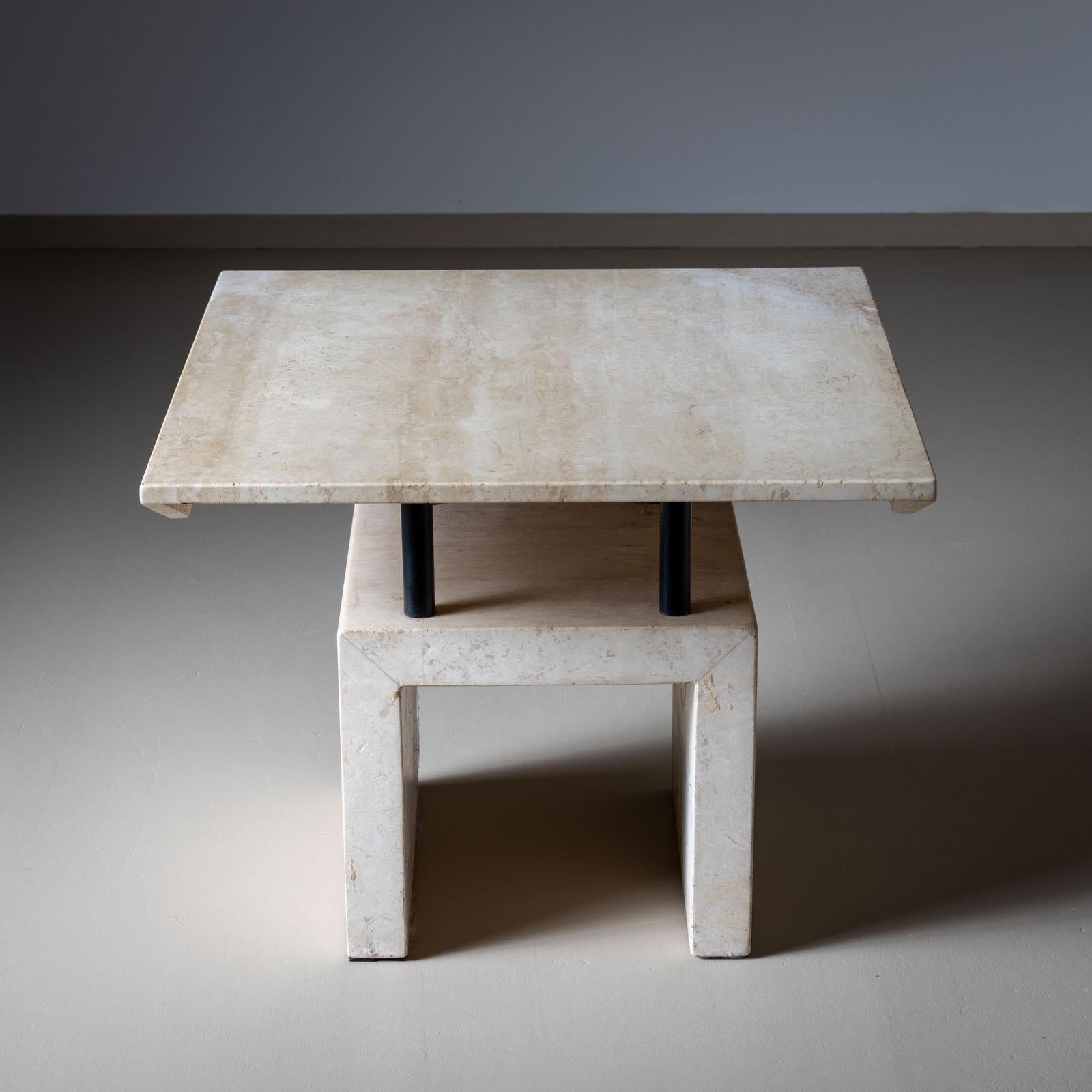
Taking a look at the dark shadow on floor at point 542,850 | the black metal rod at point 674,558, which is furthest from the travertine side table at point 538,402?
the dark shadow on floor at point 542,850

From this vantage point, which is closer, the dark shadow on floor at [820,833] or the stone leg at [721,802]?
the stone leg at [721,802]

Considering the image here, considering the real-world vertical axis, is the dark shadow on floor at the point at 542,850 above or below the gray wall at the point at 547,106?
below

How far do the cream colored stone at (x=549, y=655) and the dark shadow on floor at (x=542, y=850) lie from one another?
0.29 ft

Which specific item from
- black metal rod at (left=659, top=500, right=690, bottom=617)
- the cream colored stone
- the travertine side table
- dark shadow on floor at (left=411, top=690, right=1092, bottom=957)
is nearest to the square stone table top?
the travertine side table

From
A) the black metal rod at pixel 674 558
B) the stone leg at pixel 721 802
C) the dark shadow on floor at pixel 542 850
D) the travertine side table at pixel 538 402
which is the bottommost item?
the dark shadow on floor at pixel 542 850

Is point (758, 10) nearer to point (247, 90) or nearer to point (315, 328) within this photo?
point (247, 90)

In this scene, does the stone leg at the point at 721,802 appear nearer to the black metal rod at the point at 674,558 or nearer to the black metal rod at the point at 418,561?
the black metal rod at the point at 674,558

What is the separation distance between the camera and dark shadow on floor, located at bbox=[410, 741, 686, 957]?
2070mm

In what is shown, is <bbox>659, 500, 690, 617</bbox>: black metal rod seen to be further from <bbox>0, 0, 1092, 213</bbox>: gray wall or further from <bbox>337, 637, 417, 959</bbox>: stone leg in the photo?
<bbox>0, 0, 1092, 213</bbox>: gray wall

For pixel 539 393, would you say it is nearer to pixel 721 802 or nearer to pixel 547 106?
pixel 721 802

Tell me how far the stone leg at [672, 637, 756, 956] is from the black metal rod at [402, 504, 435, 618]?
0.34 meters

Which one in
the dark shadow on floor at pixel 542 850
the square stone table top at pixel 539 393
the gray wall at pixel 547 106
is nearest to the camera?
the square stone table top at pixel 539 393

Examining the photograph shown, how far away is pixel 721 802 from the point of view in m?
1.93

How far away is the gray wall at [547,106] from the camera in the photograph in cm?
407
